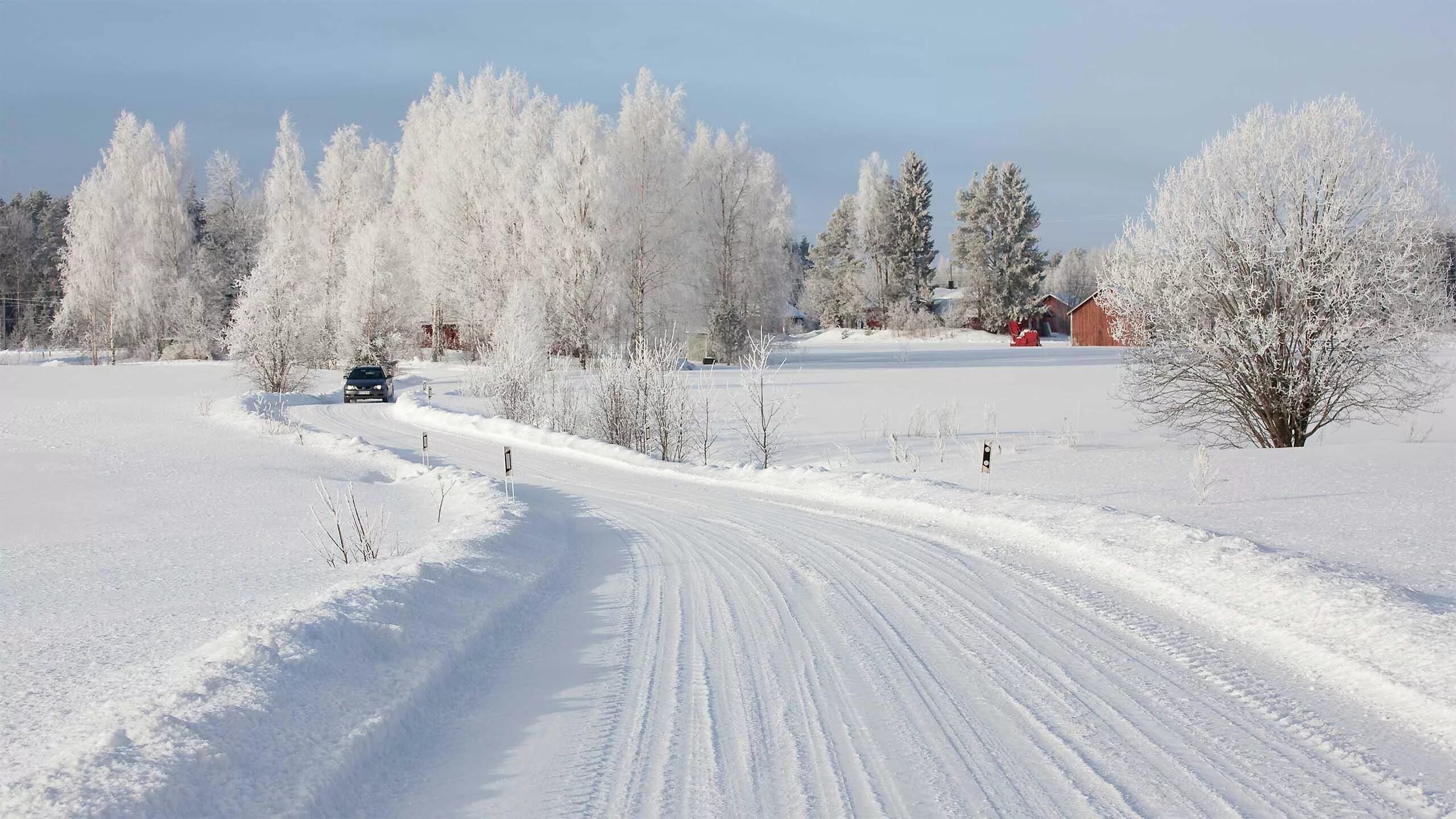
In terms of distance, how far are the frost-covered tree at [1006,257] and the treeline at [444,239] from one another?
23.0m

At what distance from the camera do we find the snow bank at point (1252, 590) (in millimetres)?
5707

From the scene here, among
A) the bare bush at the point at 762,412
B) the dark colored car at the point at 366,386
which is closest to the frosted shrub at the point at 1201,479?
the bare bush at the point at 762,412

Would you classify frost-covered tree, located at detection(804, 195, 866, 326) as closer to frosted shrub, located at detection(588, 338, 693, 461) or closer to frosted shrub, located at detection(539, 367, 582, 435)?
frosted shrub, located at detection(539, 367, 582, 435)

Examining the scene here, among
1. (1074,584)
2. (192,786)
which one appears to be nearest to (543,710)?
(192,786)

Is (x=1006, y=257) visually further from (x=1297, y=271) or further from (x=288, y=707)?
(x=288, y=707)

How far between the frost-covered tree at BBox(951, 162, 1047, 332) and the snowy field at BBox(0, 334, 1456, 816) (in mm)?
67227

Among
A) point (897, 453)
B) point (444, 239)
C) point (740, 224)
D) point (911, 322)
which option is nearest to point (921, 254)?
point (911, 322)

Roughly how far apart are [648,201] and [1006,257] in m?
42.7

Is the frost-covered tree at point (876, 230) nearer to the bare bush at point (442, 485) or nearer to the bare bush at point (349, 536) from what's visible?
the bare bush at point (442, 485)

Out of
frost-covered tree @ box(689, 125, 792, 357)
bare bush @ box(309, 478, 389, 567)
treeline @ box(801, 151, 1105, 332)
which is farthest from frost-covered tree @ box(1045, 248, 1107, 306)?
bare bush @ box(309, 478, 389, 567)

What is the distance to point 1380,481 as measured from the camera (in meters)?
13.8

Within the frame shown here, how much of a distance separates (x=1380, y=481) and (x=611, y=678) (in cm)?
1312

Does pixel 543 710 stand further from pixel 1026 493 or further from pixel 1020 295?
pixel 1020 295

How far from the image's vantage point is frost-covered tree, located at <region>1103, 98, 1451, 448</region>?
18.0m
